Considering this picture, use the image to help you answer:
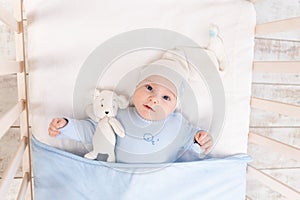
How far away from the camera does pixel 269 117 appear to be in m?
1.26

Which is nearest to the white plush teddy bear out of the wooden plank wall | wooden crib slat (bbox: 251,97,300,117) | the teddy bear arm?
the teddy bear arm

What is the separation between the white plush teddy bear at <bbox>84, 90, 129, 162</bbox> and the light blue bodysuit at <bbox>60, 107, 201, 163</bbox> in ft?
0.07

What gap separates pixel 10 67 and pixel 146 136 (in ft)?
1.26

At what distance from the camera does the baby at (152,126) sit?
0.89 metres

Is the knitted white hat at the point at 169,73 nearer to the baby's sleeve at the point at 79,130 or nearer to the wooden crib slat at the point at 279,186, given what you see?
the baby's sleeve at the point at 79,130

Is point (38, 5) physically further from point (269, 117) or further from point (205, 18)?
point (269, 117)

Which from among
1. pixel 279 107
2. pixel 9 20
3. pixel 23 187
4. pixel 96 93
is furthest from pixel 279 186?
pixel 9 20

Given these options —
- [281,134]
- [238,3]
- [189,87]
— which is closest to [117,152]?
[189,87]

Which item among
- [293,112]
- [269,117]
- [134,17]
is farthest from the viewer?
[269,117]

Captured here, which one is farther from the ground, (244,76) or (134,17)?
(134,17)

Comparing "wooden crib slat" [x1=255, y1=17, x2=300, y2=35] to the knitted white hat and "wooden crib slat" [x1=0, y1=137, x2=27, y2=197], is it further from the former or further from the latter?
"wooden crib slat" [x1=0, y1=137, x2=27, y2=197]

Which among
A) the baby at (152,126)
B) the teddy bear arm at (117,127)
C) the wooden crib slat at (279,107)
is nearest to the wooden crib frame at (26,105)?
the wooden crib slat at (279,107)

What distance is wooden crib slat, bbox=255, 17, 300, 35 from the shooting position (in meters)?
0.85

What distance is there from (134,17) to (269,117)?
64 cm
